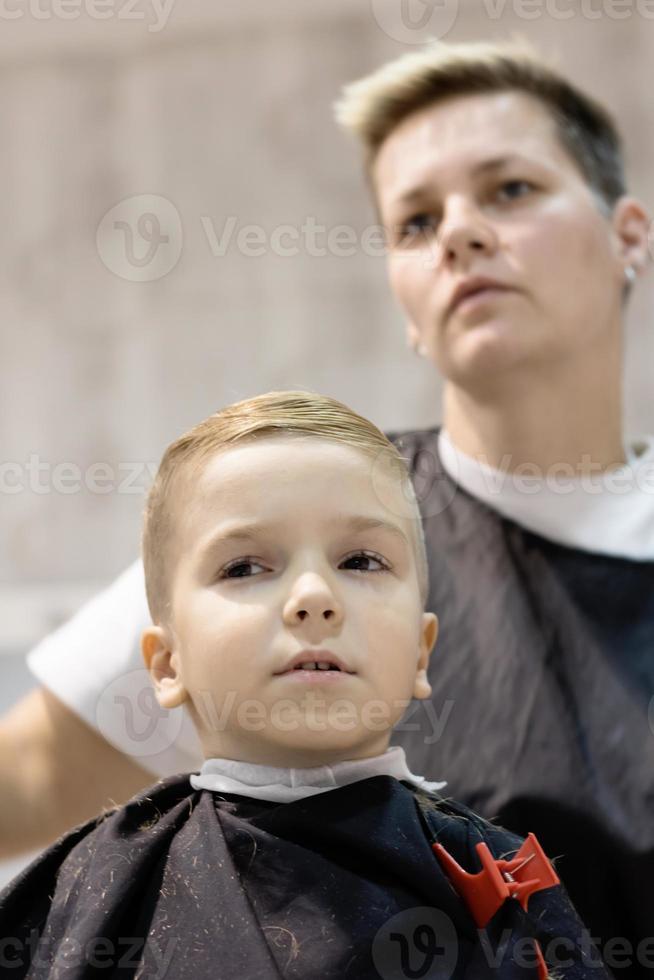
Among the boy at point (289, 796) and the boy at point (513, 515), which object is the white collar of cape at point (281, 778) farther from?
the boy at point (513, 515)

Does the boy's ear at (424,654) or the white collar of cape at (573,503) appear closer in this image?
the boy's ear at (424,654)

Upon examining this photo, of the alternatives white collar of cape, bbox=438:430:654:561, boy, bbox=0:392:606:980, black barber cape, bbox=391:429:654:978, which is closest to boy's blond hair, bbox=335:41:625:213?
white collar of cape, bbox=438:430:654:561

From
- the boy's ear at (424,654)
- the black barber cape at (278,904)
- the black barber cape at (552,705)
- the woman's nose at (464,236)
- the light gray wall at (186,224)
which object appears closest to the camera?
the black barber cape at (278,904)

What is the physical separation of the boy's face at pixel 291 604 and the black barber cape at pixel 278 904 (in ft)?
0.14

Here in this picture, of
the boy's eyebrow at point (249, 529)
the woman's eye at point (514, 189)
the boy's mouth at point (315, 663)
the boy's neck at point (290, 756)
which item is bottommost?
the boy's neck at point (290, 756)

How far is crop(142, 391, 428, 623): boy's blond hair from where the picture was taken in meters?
0.65

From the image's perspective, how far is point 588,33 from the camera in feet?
5.97

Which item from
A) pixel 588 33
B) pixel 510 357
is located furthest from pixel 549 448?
pixel 588 33

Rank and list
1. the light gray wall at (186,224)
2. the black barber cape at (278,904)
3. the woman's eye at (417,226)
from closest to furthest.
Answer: the black barber cape at (278,904)
the woman's eye at (417,226)
the light gray wall at (186,224)

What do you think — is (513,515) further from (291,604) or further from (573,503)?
(291,604)

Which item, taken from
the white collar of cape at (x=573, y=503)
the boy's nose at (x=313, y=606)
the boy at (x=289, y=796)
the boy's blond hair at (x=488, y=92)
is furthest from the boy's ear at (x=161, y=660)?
the boy's blond hair at (x=488, y=92)

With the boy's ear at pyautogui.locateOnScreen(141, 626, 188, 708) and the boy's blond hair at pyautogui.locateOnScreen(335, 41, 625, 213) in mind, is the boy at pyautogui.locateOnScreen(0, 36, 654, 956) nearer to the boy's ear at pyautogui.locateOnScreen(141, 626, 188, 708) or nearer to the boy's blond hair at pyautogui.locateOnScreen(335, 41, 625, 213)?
the boy's blond hair at pyautogui.locateOnScreen(335, 41, 625, 213)

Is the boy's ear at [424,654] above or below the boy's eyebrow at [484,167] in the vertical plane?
below

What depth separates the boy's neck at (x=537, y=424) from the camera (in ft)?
3.68
